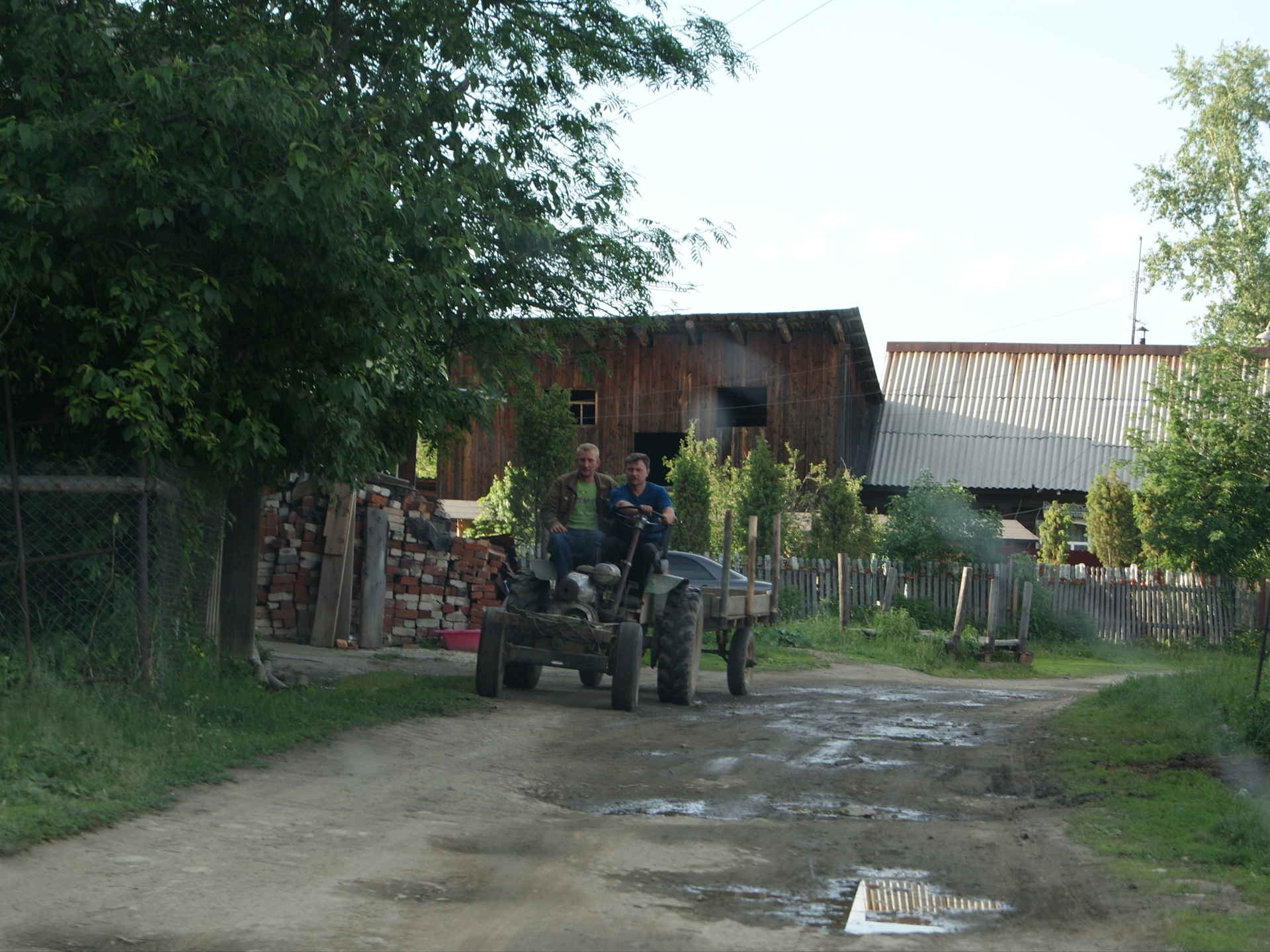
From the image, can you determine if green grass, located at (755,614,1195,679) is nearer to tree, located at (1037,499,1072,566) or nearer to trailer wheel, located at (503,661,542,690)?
trailer wheel, located at (503,661,542,690)

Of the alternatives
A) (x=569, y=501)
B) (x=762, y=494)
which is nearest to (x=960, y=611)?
(x=762, y=494)

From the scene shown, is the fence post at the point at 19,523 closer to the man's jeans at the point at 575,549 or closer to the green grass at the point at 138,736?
the green grass at the point at 138,736

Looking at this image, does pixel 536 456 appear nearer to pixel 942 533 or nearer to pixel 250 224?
pixel 942 533

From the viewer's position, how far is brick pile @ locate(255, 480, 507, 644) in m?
15.9

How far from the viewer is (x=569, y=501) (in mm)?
11625

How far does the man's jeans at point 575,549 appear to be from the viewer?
443 inches

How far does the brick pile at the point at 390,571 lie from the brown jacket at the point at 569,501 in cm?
490

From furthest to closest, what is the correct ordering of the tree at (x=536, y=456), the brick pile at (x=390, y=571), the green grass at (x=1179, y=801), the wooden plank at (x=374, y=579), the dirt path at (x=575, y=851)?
the tree at (x=536, y=456)
the wooden plank at (x=374, y=579)
the brick pile at (x=390, y=571)
the green grass at (x=1179, y=801)
the dirt path at (x=575, y=851)

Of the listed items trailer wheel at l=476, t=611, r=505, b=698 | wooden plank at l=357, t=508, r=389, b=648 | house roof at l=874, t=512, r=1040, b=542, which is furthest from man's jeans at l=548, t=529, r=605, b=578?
house roof at l=874, t=512, r=1040, b=542

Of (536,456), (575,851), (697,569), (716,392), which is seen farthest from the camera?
(716,392)

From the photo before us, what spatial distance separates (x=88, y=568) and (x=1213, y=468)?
69.4 ft

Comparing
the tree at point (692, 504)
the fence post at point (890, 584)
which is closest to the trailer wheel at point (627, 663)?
the fence post at point (890, 584)

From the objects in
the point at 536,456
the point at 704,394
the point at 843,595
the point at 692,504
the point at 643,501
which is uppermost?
the point at 704,394

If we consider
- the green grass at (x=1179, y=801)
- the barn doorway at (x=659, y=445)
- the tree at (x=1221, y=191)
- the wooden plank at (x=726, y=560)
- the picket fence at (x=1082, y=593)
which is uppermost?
the tree at (x=1221, y=191)
